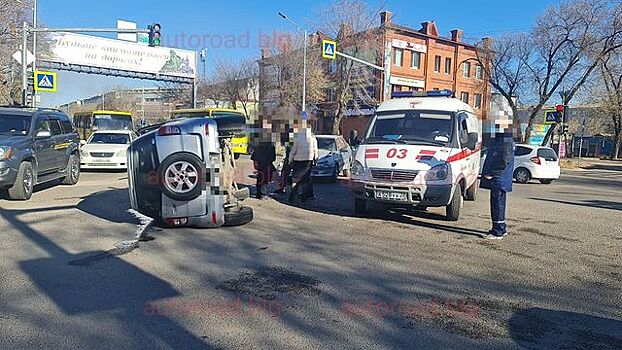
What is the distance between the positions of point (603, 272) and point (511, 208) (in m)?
5.37

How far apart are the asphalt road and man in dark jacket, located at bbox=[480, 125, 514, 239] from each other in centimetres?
29

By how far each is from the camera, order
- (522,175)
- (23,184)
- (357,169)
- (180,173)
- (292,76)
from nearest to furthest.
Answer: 1. (180,173)
2. (357,169)
3. (23,184)
4. (522,175)
5. (292,76)

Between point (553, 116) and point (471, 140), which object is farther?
point (553, 116)

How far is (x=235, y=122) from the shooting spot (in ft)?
25.8

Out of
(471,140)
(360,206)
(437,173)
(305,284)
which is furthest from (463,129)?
(305,284)

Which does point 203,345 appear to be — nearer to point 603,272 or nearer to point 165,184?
point 165,184

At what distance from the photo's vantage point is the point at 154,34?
2109cm

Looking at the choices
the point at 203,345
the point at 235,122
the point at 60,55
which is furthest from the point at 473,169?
the point at 60,55

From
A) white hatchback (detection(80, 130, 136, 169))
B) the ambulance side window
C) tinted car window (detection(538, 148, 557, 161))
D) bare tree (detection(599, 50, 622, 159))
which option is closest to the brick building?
bare tree (detection(599, 50, 622, 159))

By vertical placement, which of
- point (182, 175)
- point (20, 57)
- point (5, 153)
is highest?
point (20, 57)

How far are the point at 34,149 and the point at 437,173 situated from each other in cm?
809

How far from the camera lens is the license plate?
8.41 meters

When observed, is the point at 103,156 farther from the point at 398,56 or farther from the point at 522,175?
the point at 398,56

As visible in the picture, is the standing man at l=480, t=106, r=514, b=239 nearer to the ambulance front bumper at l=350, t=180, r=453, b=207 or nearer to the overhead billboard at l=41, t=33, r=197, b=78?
the ambulance front bumper at l=350, t=180, r=453, b=207
